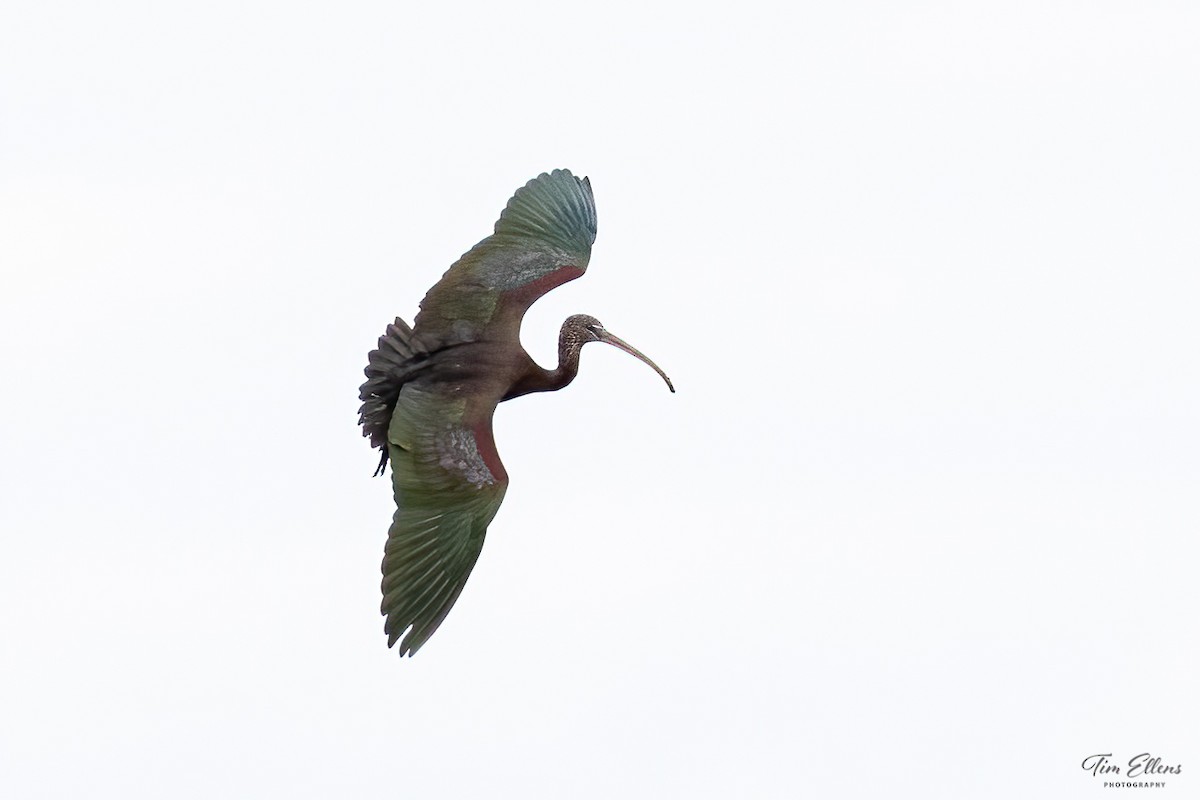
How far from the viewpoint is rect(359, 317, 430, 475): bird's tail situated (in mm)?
26016

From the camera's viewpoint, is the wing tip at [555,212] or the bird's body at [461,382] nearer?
the bird's body at [461,382]

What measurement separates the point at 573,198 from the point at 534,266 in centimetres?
161

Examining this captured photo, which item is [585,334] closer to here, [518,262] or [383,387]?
[518,262]

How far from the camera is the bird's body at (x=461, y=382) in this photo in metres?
24.3

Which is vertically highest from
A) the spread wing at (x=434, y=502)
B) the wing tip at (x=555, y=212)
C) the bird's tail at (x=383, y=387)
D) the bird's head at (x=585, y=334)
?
the wing tip at (x=555, y=212)

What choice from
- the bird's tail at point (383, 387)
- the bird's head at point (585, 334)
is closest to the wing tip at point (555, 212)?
the bird's head at point (585, 334)

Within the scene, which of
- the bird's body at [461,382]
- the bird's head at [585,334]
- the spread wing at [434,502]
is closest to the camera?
the spread wing at [434,502]

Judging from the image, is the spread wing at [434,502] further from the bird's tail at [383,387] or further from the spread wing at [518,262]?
the spread wing at [518,262]

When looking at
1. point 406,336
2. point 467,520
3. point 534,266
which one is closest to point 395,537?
point 467,520

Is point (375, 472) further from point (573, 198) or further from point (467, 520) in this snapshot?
point (573, 198)

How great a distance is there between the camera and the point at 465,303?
87.6 feet

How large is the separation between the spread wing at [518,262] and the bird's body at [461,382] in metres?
0.02

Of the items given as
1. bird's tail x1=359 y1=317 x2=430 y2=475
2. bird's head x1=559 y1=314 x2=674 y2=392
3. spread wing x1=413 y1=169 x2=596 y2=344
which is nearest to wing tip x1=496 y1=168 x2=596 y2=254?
spread wing x1=413 y1=169 x2=596 y2=344

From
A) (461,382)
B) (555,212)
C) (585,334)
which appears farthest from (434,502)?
(555,212)
